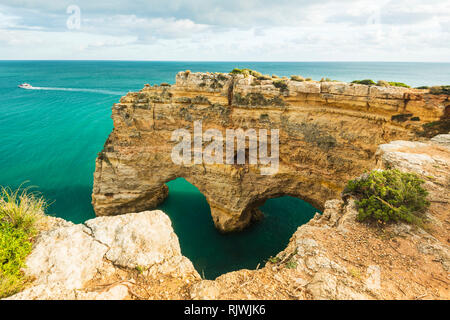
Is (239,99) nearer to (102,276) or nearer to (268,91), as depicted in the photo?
(268,91)

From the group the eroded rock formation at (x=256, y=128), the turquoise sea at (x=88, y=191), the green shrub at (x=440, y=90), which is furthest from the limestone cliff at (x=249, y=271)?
the green shrub at (x=440, y=90)

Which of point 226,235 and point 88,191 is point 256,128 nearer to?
point 226,235

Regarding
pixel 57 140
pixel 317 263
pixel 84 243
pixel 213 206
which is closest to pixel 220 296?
pixel 317 263

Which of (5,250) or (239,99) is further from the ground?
(239,99)

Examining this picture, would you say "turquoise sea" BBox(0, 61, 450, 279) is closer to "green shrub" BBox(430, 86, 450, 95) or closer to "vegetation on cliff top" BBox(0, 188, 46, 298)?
"vegetation on cliff top" BBox(0, 188, 46, 298)

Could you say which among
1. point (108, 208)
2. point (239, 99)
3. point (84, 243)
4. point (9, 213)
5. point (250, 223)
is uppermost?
point (239, 99)
